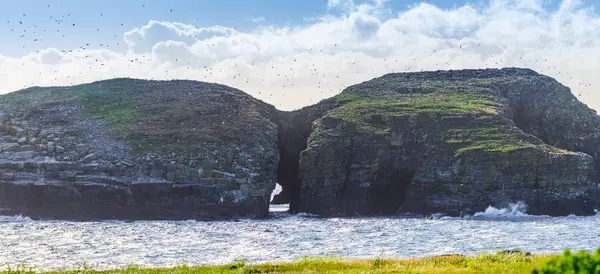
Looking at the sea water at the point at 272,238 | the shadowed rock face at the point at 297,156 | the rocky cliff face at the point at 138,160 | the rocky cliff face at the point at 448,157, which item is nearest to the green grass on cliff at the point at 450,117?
the rocky cliff face at the point at 448,157

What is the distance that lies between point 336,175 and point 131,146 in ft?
104

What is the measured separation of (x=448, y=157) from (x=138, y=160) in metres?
45.5

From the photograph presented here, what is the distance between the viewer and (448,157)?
3794 inches

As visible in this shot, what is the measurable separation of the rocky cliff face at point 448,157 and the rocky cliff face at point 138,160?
33.8ft

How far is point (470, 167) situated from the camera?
93.2m

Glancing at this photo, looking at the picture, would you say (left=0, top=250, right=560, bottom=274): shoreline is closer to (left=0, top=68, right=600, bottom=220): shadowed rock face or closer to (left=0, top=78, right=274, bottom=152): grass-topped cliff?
(left=0, top=68, right=600, bottom=220): shadowed rock face

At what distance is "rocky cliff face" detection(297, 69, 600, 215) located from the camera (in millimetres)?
90938

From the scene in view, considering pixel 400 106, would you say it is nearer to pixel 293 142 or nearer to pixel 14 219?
pixel 293 142

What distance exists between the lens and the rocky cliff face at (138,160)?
3514 inches

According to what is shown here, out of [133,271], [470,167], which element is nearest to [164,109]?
[470,167]

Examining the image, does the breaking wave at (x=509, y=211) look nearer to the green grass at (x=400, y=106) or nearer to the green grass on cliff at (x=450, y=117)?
the green grass on cliff at (x=450, y=117)

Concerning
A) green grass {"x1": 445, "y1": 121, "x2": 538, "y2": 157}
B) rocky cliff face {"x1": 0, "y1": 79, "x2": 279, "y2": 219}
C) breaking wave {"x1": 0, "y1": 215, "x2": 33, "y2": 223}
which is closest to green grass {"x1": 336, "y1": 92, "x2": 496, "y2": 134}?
green grass {"x1": 445, "y1": 121, "x2": 538, "y2": 157}

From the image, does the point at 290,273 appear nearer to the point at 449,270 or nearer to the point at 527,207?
the point at 449,270

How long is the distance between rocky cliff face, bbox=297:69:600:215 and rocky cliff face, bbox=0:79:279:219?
1032cm
